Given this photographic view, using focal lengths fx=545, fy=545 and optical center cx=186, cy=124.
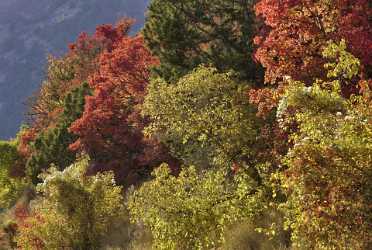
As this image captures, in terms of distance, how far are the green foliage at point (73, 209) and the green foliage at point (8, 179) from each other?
38.3m

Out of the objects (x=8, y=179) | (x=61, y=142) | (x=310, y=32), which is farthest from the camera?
(x=8, y=179)

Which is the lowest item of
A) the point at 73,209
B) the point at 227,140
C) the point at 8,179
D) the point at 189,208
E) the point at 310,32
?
the point at 189,208

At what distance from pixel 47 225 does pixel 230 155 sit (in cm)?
902

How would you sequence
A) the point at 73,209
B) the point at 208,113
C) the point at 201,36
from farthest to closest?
1. the point at 201,36
2. the point at 73,209
3. the point at 208,113

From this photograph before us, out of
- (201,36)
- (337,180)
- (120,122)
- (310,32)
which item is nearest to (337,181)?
(337,180)

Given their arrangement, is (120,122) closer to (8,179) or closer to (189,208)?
(189,208)

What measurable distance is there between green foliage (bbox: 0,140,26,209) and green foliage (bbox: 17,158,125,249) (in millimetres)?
38340

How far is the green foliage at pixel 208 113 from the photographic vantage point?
18641mm

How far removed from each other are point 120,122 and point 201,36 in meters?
8.95

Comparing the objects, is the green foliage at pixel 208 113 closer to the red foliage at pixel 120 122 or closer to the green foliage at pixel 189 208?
the green foliage at pixel 189 208

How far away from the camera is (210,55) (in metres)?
30.1

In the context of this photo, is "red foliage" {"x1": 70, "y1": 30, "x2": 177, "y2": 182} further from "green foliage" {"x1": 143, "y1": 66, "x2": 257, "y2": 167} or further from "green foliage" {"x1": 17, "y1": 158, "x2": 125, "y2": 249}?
"green foliage" {"x1": 143, "y1": 66, "x2": 257, "y2": 167}

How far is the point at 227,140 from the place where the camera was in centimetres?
1888

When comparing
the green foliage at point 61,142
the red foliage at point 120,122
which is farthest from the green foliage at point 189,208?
the green foliage at point 61,142
